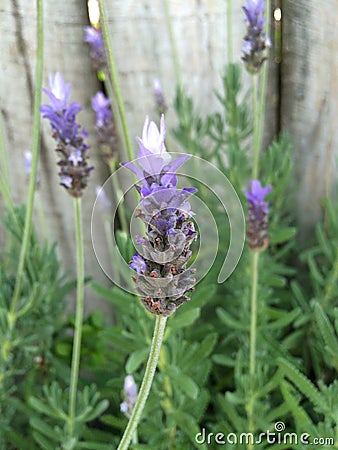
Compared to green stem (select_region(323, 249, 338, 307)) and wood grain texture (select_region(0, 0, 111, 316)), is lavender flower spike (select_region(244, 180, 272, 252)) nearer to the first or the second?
green stem (select_region(323, 249, 338, 307))

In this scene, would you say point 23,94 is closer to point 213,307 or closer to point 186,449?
point 213,307

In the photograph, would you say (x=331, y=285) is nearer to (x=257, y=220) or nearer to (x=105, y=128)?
(x=257, y=220)

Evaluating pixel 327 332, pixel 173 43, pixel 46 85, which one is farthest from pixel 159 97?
pixel 327 332

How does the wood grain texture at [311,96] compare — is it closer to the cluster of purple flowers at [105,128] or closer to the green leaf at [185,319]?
the cluster of purple flowers at [105,128]

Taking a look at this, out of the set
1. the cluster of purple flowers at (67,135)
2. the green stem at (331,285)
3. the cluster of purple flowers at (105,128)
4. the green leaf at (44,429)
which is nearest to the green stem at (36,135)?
the cluster of purple flowers at (67,135)

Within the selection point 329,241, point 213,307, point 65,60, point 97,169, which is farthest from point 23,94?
point 329,241

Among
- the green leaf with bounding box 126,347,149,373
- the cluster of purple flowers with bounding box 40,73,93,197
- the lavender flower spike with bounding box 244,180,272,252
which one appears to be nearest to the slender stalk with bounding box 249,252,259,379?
the lavender flower spike with bounding box 244,180,272,252
